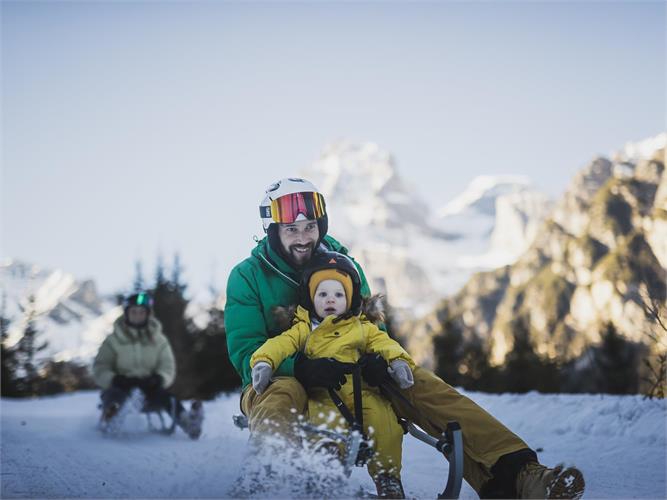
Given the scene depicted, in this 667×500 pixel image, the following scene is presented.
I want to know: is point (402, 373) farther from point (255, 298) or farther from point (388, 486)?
point (255, 298)

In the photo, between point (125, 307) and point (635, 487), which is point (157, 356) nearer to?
point (125, 307)

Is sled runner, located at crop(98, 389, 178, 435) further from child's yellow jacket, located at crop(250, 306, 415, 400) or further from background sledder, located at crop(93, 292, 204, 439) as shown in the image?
child's yellow jacket, located at crop(250, 306, 415, 400)

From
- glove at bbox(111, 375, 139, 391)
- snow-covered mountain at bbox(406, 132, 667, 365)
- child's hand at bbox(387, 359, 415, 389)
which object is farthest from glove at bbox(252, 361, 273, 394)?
snow-covered mountain at bbox(406, 132, 667, 365)

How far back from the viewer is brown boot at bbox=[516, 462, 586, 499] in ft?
8.78

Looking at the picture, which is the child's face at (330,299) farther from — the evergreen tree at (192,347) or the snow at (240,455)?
the evergreen tree at (192,347)

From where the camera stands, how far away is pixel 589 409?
5945 millimetres

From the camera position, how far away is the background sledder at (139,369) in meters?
7.13

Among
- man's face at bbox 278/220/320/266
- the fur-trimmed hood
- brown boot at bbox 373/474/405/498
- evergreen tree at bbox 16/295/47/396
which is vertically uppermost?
man's face at bbox 278/220/320/266

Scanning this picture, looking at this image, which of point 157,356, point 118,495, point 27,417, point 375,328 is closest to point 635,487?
point 375,328

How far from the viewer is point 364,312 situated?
3613mm

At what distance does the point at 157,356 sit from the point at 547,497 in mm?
6034

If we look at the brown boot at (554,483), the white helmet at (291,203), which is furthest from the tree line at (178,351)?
the brown boot at (554,483)

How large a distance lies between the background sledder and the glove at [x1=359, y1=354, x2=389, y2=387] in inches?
173

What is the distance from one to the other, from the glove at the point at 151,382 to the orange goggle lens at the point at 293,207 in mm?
4255
